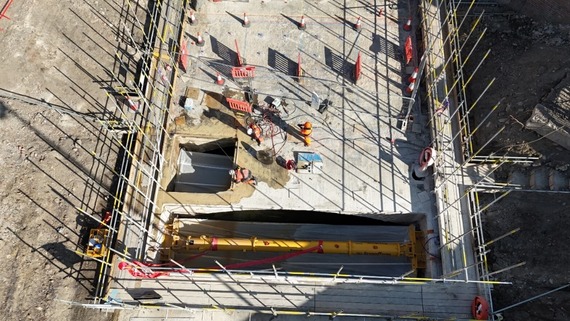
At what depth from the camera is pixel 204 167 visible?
1847 centimetres

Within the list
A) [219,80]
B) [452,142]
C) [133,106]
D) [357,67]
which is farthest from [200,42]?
[452,142]

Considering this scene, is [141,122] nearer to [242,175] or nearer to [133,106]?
[133,106]

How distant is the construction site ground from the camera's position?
48.6ft

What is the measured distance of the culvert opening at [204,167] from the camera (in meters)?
18.0

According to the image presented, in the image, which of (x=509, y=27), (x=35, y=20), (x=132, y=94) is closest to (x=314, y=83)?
(x=132, y=94)

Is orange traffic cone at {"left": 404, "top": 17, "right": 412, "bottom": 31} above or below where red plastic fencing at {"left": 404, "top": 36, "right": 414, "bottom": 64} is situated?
above

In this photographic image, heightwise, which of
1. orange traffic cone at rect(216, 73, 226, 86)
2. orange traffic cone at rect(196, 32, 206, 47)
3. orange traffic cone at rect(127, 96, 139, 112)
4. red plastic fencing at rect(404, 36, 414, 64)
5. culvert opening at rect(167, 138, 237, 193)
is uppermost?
orange traffic cone at rect(196, 32, 206, 47)

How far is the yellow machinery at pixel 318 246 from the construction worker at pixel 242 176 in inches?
94.9

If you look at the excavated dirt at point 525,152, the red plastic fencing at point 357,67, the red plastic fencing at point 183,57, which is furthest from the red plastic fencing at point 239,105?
the excavated dirt at point 525,152

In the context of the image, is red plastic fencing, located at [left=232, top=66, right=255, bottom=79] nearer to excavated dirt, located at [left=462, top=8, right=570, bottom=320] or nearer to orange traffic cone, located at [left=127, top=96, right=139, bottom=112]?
orange traffic cone, located at [left=127, top=96, right=139, bottom=112]

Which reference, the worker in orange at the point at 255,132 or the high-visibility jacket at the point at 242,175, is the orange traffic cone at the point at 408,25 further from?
the high-visibility jacket at the point at 242,175

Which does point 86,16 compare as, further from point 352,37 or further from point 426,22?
point 426,22

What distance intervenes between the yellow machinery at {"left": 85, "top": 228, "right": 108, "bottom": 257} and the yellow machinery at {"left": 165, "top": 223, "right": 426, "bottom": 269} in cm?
312

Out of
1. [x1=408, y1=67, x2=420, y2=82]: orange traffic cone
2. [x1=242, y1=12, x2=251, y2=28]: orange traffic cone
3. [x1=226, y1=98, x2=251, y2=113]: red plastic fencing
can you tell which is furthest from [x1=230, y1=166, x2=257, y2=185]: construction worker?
[x1=408, y1=67, x2=420, y2=82]: orange traffic cone
